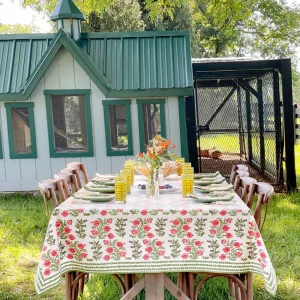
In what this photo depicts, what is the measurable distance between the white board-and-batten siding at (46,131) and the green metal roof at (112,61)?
24cm

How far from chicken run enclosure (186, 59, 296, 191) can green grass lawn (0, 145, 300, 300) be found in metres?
1.15

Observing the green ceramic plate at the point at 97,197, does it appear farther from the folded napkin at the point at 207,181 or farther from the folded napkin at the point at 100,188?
the folded napkin at the point at 207,181

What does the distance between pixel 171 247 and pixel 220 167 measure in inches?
299

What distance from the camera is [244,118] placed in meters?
10.4

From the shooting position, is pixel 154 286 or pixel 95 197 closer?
pixel 154 286

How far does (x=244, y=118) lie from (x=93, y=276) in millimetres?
6977

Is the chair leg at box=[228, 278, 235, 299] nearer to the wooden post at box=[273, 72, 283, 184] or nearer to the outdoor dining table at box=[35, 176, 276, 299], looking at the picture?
the outdoor dining table at box=[35, 176, 276, 299]

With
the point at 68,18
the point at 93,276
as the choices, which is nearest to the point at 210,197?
the point at 93,276

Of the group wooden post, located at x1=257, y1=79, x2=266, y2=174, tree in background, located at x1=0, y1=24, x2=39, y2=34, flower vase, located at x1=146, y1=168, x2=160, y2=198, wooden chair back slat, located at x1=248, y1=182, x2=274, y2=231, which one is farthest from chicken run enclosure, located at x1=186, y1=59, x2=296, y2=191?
tree in background, located at x1=0, y1=24, x2=39, y2=34

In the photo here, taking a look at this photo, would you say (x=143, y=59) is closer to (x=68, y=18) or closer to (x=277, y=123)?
(x=68, y=18)

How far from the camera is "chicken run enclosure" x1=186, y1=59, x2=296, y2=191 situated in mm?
7934

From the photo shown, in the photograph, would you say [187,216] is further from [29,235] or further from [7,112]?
[7,112]

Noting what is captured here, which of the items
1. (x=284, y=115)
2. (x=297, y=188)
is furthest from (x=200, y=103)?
(x=297, y=188)

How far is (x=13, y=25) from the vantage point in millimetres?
36594
